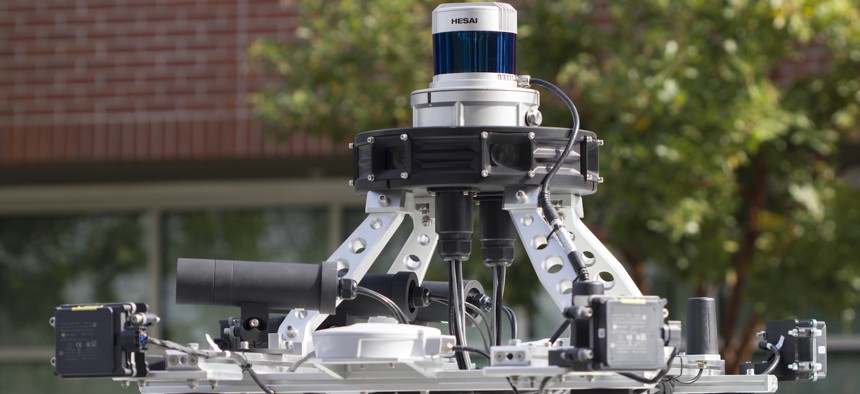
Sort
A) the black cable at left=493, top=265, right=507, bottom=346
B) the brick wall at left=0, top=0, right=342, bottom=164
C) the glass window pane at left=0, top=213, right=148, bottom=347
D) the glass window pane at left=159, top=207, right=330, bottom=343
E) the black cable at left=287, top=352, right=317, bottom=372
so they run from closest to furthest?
the black cable at left=287, top=352, right=317, bottom=372 → the black cable at left=493, top=265, right=507, bottom=346 → the brick wall at left=0, top=0, right=342, bottom=164 → the glass window pane at left=159, top=207, right=330, bottom=343 → the glass window pane at left=0, top=213, right=148, bottom=347

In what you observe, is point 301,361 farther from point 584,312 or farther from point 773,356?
point 773,356

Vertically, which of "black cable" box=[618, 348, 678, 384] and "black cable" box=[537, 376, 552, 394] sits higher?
"black cable" box=[618, 348, 678, 384]

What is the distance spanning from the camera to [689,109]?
877 centimetres

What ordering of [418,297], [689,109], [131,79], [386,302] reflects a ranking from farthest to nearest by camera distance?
[131,79] → [689,109] → [418,297] → [386,302]

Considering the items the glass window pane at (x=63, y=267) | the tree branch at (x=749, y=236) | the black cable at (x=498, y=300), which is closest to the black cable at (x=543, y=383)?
the black cable at (x=498, y=300)

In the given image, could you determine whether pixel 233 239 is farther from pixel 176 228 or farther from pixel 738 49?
pixel 738 49

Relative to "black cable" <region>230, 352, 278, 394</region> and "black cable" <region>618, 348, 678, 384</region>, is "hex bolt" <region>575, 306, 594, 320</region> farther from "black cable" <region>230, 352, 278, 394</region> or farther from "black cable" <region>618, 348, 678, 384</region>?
"black cable" <region>230, 352, 278, 394</region>

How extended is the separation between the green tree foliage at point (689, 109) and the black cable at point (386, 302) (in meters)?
4.01

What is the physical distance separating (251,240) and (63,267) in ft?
5.12

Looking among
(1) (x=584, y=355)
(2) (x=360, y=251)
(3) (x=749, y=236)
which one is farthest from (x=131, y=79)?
(1) (x=584, y=355)

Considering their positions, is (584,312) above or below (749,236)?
Result: below

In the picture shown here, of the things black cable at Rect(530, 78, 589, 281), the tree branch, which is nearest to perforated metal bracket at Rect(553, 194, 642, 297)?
black cable at Rect(530, 78, 589, 281)

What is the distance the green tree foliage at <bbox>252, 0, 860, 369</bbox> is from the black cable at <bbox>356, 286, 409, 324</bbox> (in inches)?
158

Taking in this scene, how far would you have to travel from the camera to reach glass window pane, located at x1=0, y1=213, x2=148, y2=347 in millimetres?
13289
